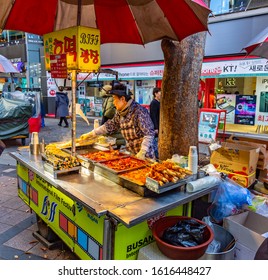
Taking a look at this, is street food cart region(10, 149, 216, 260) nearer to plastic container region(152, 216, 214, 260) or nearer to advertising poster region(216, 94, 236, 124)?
plastic container region(152, 216, 214, 260)

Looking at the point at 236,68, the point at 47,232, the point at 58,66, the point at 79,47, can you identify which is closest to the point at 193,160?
the point at 79,47

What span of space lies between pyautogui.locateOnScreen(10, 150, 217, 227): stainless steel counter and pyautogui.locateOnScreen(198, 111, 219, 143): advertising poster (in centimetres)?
594

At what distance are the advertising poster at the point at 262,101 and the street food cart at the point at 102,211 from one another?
745cm

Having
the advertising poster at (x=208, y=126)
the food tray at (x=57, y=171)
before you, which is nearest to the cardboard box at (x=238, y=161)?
the food tray at (x=57, y=171)

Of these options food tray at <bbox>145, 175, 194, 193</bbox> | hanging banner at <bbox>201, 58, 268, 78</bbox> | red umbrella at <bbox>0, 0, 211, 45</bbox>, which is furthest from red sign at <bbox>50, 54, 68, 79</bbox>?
hanging banner at <bbox>201, 58, 268, 78</bbox>

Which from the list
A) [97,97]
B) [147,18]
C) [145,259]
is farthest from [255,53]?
[97,97]

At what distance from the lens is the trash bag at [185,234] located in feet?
7.77

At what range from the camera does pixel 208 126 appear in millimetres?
8789

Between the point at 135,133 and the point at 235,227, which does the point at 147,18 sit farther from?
the point at 235,227

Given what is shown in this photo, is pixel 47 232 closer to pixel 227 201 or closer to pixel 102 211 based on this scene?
pixel 102 211

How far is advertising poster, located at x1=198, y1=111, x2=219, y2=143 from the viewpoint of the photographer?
8.63 m

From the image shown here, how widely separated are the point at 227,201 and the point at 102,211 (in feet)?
5.18

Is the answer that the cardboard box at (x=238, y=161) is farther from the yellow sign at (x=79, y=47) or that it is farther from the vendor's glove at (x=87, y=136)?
the yellow sign at (x=79, y=47)

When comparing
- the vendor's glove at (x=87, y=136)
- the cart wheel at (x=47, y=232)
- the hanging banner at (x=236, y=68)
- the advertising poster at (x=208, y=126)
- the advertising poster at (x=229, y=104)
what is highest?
the hanging banner at (x=236, y=68)
